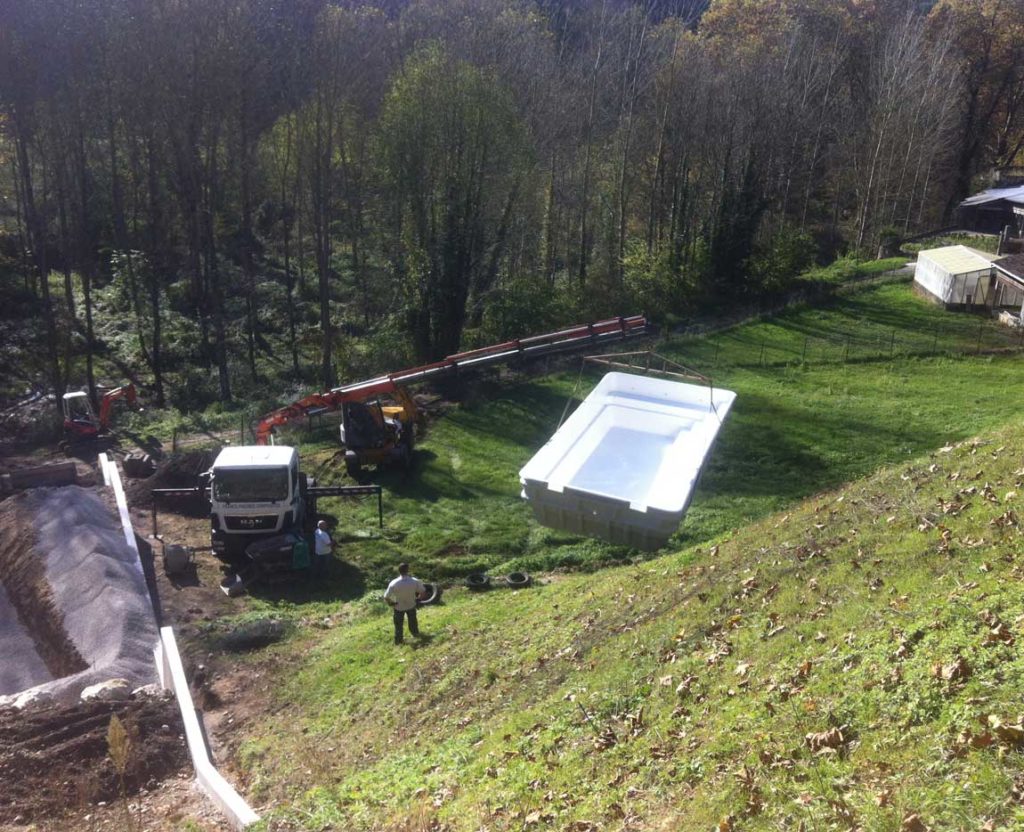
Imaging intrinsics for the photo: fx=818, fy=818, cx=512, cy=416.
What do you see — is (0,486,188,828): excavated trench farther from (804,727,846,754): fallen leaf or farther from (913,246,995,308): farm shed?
(913,246,995,308): farm shed

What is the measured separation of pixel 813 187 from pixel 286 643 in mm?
57255

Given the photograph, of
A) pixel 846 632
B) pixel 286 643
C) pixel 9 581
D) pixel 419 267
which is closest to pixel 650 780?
pixel 846 632

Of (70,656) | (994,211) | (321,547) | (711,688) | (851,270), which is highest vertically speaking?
(711,688)

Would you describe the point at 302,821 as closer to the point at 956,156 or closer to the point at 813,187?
the point at 813,187

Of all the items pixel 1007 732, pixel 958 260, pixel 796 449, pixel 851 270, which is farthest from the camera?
pixel 851 270

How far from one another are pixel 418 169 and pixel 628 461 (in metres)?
23.6

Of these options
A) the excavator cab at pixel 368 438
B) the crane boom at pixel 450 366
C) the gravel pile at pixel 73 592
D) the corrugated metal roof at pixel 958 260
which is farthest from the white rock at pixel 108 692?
the corrugated metal roof at pixel 958 260

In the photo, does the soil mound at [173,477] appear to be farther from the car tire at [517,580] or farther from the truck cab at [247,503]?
the car tire at [517,580]

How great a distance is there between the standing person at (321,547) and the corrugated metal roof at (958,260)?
1374 inches

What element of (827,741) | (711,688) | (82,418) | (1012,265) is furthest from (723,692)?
(1012,265)

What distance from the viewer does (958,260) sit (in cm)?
4131

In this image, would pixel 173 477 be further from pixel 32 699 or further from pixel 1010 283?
pixel 1010 283

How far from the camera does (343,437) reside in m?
23.8

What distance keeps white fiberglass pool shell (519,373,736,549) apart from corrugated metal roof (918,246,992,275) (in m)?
30.4
